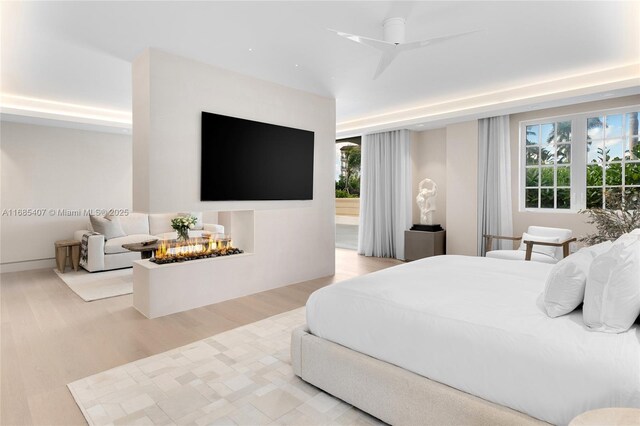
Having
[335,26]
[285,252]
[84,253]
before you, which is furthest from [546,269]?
[84,253]

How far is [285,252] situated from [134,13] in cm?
322

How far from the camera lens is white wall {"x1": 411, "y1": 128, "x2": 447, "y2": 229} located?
6.99 meters

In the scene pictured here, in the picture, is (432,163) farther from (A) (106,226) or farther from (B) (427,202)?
(A) (106,226)

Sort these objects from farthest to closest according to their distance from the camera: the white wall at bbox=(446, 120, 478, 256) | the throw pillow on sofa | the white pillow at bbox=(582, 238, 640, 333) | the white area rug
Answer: the white wall at bbox=(446, 120, 478, 256)
the throw pillow on sofa
the white area rug
the white pillow at bbox=(582, 238, 640, 333)

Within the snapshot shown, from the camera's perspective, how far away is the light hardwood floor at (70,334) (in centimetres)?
232

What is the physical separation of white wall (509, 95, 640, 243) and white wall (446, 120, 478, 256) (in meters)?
0.57

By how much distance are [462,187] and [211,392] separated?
17.6 feet

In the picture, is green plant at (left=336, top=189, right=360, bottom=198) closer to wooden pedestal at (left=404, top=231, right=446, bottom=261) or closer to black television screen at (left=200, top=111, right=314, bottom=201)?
wooden pedestal at (left=404, top=231, right=446, bottom=261)

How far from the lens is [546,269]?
9.68 ft

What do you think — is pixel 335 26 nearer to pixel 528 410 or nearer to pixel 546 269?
pixel 546 269

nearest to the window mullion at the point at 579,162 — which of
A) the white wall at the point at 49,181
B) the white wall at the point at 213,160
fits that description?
the white wall at the point at 213,160

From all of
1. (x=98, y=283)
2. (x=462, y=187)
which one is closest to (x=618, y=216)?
(x=462, y=187)

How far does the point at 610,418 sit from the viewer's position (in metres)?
1.17

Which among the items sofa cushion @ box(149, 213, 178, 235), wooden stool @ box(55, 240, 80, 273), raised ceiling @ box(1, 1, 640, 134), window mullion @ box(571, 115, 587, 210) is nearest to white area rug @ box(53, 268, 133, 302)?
wooden stool @ box(55, 240, 80, 273)
